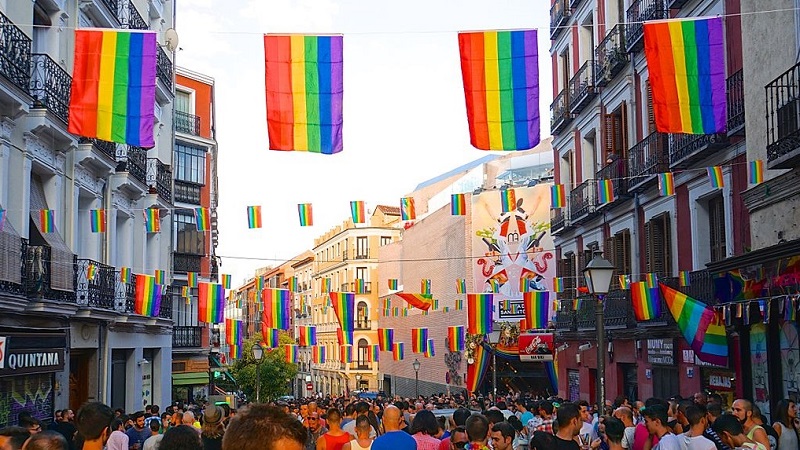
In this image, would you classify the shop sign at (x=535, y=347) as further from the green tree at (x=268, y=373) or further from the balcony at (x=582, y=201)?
the green tree at (x=268, y=373)

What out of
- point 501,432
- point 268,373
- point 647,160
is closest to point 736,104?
point 647,160

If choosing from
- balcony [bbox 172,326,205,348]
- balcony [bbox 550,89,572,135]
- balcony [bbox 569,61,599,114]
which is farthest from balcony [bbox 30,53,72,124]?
balcony [bbox 172,326,205,348]

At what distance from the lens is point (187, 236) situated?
39656 millimetres

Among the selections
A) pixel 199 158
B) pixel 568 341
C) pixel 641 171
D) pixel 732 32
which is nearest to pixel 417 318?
pixel 199 158

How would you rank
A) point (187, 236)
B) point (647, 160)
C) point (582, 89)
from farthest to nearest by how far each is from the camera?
point (187, 236) → point (582, 89) → point (647, 160)

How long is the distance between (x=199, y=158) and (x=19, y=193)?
955 inches

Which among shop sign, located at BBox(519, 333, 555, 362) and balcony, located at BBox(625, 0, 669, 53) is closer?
balcony, located at BBox(625, 0, 669, 53)

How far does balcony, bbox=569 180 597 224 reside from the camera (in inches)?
1081

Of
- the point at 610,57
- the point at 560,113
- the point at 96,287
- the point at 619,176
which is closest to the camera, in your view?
the point at 96,287

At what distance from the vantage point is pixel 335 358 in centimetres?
8225

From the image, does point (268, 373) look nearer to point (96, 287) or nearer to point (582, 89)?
point (582, 89)

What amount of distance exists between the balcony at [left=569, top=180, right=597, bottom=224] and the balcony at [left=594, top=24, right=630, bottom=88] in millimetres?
2967

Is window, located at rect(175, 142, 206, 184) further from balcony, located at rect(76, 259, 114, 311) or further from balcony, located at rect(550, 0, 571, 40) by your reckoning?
balcony, located at rect(76, 259, 114, 311)

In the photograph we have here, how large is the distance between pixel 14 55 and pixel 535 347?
2763 centimetres
